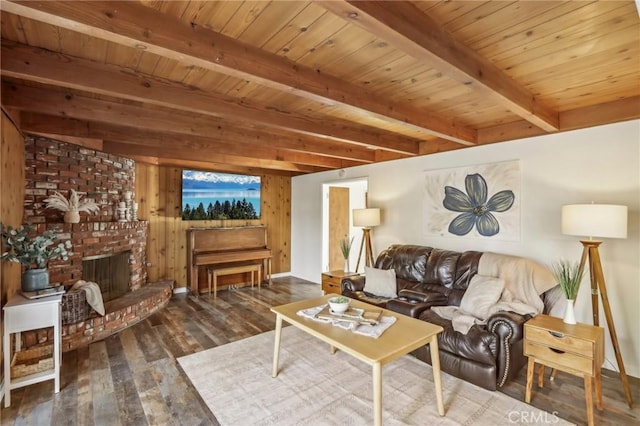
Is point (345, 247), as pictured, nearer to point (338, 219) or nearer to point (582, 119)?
point (338, 219)

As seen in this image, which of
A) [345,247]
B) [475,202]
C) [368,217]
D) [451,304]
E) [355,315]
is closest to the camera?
[355,315]

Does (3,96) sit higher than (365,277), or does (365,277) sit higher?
(3,96)

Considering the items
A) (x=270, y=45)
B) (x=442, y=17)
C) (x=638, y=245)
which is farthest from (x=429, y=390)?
(x=270, y=45)

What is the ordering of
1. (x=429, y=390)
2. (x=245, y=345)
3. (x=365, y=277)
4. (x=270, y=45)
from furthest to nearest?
(x=365, y=277) < (x=245, y=345) < (x=429, y=390) < (x=270, y=45)

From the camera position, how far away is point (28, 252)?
7.62 ft

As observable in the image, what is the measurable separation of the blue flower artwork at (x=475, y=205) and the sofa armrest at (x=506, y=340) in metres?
1.31

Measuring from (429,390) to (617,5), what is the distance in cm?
264

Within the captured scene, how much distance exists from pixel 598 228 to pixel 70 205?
5019 mm

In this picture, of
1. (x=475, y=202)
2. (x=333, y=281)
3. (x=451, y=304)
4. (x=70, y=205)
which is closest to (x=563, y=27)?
(x=475, y=202)

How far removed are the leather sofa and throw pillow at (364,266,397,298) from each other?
79 millimetres

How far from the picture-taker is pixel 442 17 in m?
1.49

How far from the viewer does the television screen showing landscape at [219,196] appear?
5.35m

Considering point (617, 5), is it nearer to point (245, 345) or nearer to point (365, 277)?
point (365, 277)

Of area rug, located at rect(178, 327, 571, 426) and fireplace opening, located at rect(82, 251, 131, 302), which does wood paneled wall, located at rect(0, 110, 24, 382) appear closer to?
fireplace opening, located at rect(82, 251, 131, 302)
